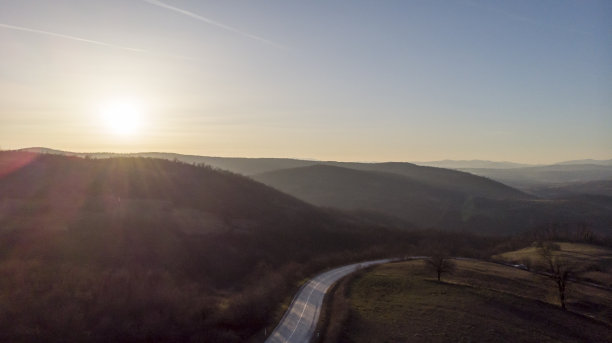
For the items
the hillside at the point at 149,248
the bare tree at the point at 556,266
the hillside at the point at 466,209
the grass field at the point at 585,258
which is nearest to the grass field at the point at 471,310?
the bare tree at the point at 556,266

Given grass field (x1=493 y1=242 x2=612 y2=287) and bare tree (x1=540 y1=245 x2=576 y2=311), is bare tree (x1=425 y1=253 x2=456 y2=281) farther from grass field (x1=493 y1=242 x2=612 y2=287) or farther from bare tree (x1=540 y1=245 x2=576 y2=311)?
grass field (x1=493 y1=242 x2=612 y2=287)

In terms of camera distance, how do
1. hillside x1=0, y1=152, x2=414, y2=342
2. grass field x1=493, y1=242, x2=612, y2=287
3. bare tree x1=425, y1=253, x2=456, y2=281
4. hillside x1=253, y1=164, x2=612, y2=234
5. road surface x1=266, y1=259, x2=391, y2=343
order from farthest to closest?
hillside x1=253, y1=164, x2=612, y2=234 < grass field x1=493, y1=242, x2=612, y2=287 < bare tree x1=425, y1=253, x2=456, y2=281 < hillside x1=0, y1=152, x2=414, y2=342 < road surface x1=266, y1=259, x2=391, y2=343

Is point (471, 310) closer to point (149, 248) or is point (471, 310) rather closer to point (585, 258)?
point (585, 258)

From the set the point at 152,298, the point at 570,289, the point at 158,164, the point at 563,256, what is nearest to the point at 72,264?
the point at 152,298

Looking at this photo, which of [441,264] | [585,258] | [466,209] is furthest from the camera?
[466,209]

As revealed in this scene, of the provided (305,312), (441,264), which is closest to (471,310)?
(441,264)

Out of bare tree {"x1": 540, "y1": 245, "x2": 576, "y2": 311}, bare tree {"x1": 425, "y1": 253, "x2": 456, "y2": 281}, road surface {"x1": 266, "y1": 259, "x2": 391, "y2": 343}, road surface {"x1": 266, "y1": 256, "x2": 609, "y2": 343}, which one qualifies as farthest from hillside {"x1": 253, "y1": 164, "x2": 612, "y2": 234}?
road surface {"x1": 266, "y1": 259, "x2": 391, "y2": 343}
